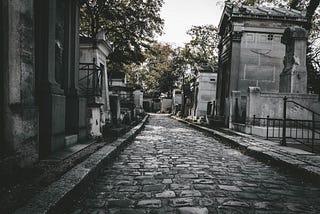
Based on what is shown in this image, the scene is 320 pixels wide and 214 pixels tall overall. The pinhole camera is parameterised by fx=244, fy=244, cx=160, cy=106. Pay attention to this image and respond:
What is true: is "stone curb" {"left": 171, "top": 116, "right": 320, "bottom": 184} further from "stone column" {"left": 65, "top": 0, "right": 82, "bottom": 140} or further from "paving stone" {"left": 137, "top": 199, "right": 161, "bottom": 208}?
"stone column" {"left": 65, "top": 0, "right": 82, "bottom": 140}

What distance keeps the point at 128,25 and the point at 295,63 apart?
1385 cm

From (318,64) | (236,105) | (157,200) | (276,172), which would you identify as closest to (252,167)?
(276,172)

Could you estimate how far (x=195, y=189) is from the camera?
12.0ft

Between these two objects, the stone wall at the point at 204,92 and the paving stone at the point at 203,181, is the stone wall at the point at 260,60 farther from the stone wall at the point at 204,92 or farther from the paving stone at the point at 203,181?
the paving stone at the point at 203,181

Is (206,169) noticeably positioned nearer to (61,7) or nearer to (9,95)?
(9,95)

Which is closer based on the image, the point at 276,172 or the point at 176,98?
the point at 276,172

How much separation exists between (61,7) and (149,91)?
56874 mm

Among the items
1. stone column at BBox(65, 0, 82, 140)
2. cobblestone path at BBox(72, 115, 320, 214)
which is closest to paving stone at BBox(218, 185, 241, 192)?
cobblestone path at BBox(72, 115, 320, 214)

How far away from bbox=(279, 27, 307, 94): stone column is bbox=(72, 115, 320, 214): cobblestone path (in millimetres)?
7175

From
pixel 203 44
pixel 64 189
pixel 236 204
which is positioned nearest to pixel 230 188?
pixel 236 204

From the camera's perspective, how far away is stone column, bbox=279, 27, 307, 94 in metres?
11.2

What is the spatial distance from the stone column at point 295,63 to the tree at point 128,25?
11.8 m

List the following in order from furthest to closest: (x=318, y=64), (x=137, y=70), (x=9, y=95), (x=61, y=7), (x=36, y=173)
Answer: (x=137, y=70)
(x=318, y=64)
(x=61, y=7)
(x=36, y=173)
(x=9, y=95)

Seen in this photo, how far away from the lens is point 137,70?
59.4 meters
